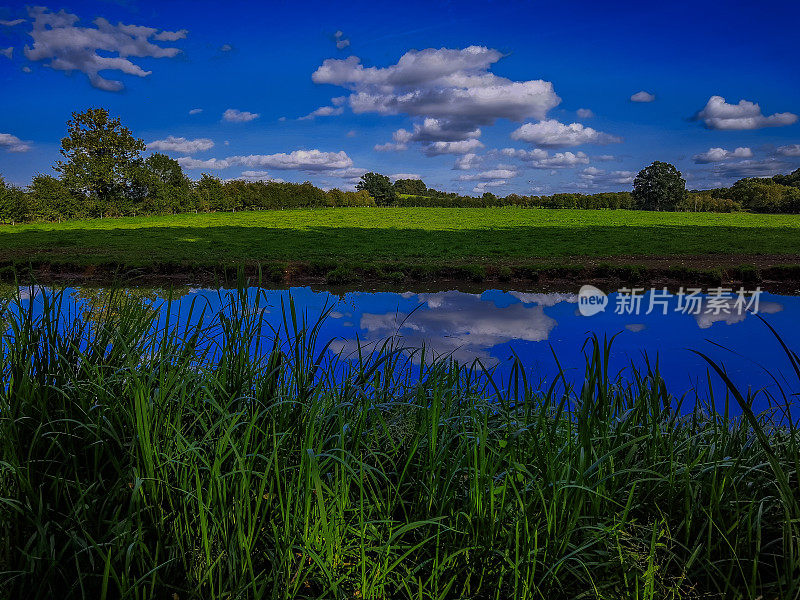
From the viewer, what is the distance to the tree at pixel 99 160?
45.6 meters

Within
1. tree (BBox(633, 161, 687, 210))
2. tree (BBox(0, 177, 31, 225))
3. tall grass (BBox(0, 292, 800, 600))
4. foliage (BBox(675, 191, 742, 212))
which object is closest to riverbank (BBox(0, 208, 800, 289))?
tall grass (BBox(0, 292, 800, 600))

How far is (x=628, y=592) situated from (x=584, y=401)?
638 mm

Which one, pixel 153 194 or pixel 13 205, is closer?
pixel 13 205

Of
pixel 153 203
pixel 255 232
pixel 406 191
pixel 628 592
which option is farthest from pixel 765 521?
pixel 406 191

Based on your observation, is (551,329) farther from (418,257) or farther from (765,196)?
(765,196)

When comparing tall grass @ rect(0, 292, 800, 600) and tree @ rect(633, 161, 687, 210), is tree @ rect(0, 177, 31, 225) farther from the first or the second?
tree @ rect(633, 161, 687, 210)

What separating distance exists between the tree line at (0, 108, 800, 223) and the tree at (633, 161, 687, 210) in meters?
0.15

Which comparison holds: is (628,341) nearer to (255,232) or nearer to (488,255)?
(488,255)

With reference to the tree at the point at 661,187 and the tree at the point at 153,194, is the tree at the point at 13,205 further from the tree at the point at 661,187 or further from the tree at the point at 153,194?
the tree at the point at 661,187

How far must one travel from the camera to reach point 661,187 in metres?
76.6

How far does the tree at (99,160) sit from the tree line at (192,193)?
0.27 ft

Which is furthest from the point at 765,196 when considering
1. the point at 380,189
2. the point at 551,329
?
the point at 551,329

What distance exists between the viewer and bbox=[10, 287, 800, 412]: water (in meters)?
6.08

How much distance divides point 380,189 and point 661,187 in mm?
43809
